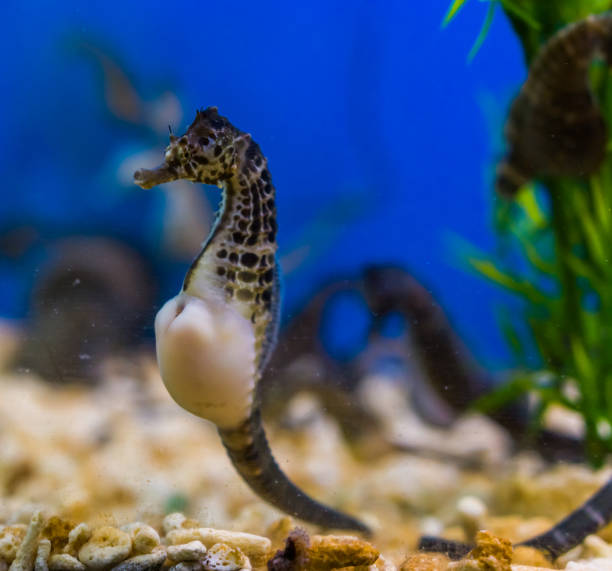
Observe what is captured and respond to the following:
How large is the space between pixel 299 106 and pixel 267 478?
1.24m

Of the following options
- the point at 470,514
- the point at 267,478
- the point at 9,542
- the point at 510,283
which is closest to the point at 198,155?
the point at 267,478

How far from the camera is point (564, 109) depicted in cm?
189

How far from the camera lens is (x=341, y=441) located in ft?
6.04

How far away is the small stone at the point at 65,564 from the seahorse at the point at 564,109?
6.21 ft

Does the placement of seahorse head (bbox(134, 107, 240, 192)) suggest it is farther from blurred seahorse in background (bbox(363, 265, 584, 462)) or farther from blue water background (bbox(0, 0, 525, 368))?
blurred seahorse in background (bbox(363, 265, 584, 462))

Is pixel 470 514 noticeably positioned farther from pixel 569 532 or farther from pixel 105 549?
pixel 105 549

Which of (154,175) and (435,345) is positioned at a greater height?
(154,175)

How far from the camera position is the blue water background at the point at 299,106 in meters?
1.72

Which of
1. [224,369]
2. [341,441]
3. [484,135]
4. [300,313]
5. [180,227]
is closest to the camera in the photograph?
[224,369]

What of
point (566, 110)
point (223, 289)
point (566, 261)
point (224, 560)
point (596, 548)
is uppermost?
point (566, 110)

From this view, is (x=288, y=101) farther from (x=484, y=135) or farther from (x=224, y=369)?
(x=484, y=135)

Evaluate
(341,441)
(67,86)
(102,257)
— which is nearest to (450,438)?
(341,441)

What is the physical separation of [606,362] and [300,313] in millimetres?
1366

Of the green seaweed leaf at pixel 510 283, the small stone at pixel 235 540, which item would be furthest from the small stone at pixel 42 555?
the green seaweed leaf at pixel 510 283
